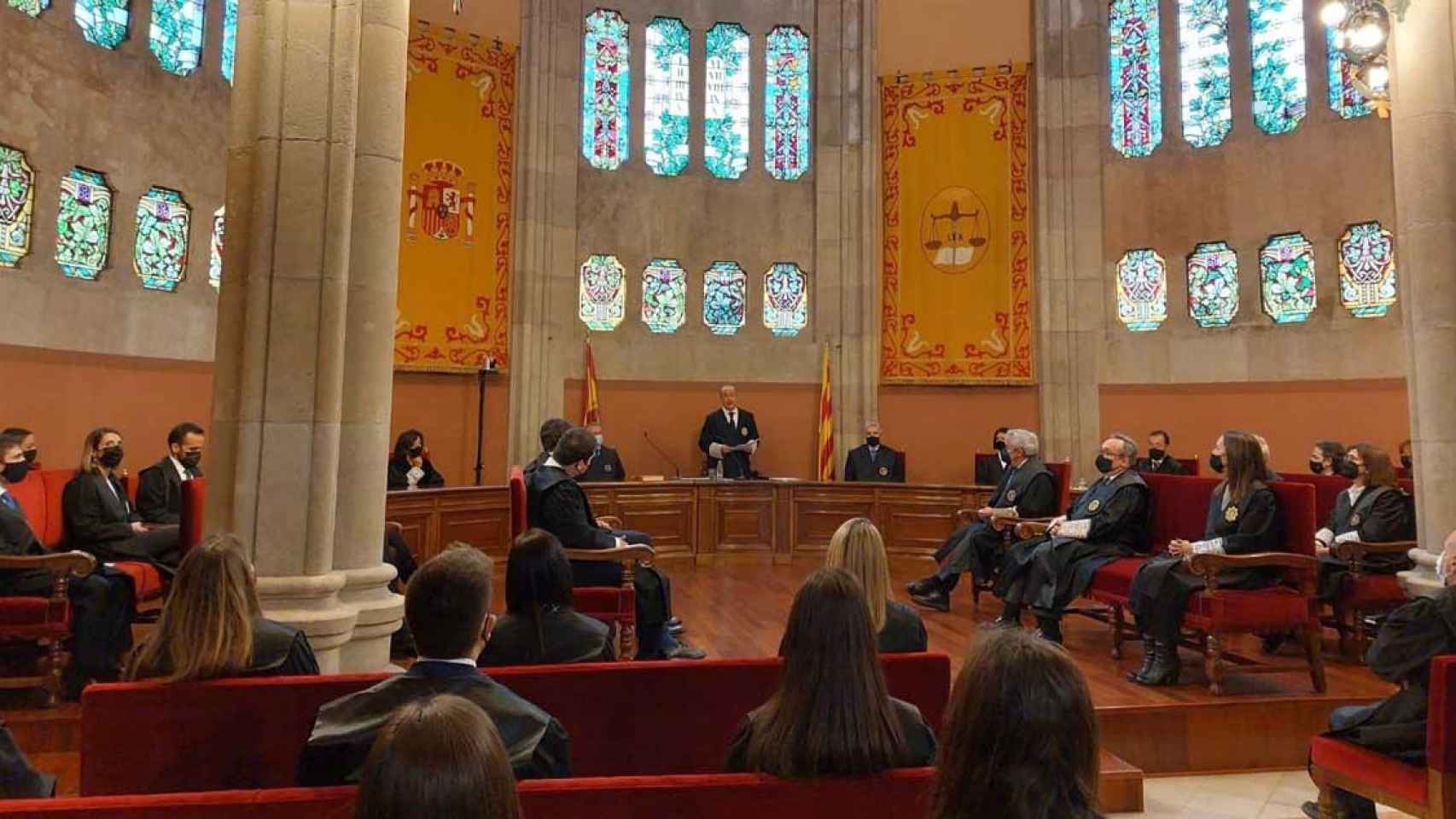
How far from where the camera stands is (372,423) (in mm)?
3861

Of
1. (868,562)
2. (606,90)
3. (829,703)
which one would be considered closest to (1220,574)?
(868,562)

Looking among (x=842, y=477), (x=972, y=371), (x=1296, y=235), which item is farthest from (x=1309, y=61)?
(x=842, y=477)

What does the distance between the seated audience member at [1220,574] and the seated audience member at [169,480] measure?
5.31 metres

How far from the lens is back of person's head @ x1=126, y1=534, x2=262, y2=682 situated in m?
2.11

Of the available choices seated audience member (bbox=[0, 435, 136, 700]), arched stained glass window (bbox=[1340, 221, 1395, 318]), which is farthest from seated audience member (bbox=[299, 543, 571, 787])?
arched stained glass window (bbox=[1340, 221, 1395, 318])

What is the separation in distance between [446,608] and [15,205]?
813 centimetres

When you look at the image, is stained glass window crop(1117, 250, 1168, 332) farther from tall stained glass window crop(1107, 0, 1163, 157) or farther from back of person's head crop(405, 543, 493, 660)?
back of person's head crop(405, 543, 493, 660)

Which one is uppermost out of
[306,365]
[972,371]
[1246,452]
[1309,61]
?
[1309,61]

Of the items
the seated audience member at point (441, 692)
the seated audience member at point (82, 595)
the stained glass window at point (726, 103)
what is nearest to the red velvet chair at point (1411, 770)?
the seated audience member at point (441, 692)

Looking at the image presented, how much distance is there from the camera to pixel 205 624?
2.14 metres

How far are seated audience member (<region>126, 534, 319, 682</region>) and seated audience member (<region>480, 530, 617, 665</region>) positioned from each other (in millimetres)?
705

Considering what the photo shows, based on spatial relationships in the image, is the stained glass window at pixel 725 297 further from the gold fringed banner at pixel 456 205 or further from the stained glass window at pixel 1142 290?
the stained glass window at pixel 1142 290

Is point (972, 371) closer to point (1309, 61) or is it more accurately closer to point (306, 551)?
point (1309, 61)

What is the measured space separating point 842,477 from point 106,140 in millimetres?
8219
